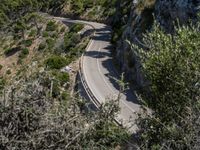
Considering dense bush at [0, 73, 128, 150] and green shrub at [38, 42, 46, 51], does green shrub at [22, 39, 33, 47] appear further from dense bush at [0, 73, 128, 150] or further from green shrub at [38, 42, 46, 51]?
dense bush at [0, 73, 128, 150]

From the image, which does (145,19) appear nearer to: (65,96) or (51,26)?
(65,96)

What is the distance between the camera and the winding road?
37978mm

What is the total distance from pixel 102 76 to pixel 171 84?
32.8 metres

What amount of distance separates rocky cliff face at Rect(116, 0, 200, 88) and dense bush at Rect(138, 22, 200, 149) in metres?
17.5

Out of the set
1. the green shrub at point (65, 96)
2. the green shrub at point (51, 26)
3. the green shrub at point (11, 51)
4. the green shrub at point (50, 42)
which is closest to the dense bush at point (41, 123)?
the green shrub at point (65, 96)

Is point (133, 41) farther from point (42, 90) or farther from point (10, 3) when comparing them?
point (10, 3)

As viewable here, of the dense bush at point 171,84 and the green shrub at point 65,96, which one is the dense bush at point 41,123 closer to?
the green shrub at point 65,96

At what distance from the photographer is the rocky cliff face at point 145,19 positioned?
36.8m

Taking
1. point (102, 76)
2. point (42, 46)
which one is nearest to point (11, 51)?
point (42, 46)

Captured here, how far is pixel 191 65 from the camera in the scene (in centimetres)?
1606

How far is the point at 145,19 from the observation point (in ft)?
156

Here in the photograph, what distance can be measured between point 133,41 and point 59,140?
37178 mm

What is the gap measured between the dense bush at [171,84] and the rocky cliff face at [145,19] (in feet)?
57.5

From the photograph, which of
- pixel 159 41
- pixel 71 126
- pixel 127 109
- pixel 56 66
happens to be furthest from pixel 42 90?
pixel 56 66
